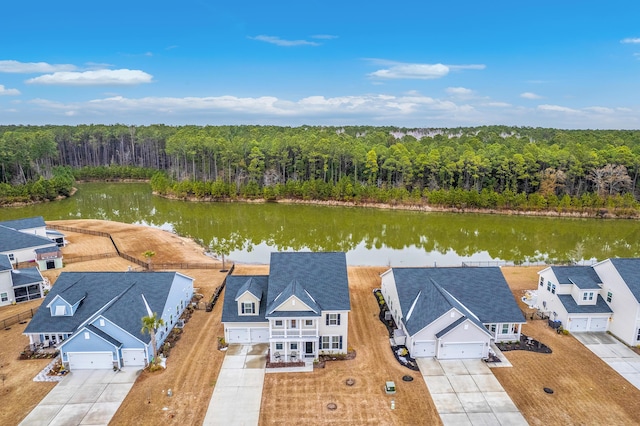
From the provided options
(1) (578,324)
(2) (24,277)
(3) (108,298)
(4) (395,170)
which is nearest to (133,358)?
(3) (108,298)

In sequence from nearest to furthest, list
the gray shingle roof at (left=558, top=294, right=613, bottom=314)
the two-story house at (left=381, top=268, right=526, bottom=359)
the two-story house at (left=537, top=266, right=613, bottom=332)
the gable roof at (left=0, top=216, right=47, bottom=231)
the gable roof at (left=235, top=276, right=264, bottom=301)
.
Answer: the two-story house at (left=381, top=268, right=526, bottom=359) → the gable roof at (left=235, top=276, right=264, bottom=301) → the gray shingle roof at (left=558, top=294, right=613, bottom=314) → the two-story house at (left=537, top=266, right=613, bottom=332) → the gable roof at (left=0, top=216, right=47, bottom=231)

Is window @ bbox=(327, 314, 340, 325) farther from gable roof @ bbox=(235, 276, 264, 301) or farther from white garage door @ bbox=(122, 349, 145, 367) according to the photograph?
white garage door @ bbox=(122, 349, 145, 367)

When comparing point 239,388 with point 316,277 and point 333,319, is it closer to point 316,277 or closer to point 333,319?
point 333,319

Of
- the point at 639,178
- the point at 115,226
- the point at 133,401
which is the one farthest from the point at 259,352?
the point at 639,178

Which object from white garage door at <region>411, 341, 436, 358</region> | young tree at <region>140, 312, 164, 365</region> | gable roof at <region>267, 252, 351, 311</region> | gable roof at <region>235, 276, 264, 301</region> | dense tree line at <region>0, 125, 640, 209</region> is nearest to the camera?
young tree at <region>140, 312, 164, 365</region>

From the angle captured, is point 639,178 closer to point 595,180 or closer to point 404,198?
point 595,180

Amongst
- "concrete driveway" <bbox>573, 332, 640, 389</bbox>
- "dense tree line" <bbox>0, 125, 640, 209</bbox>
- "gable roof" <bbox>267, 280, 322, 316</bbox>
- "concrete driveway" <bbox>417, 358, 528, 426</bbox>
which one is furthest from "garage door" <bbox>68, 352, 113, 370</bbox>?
"dense tree line" <bbox>0, 125, 640, 209</bbox>

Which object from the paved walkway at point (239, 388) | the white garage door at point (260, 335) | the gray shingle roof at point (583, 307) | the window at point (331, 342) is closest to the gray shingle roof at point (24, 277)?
the paved walkway at point (239, 388)
